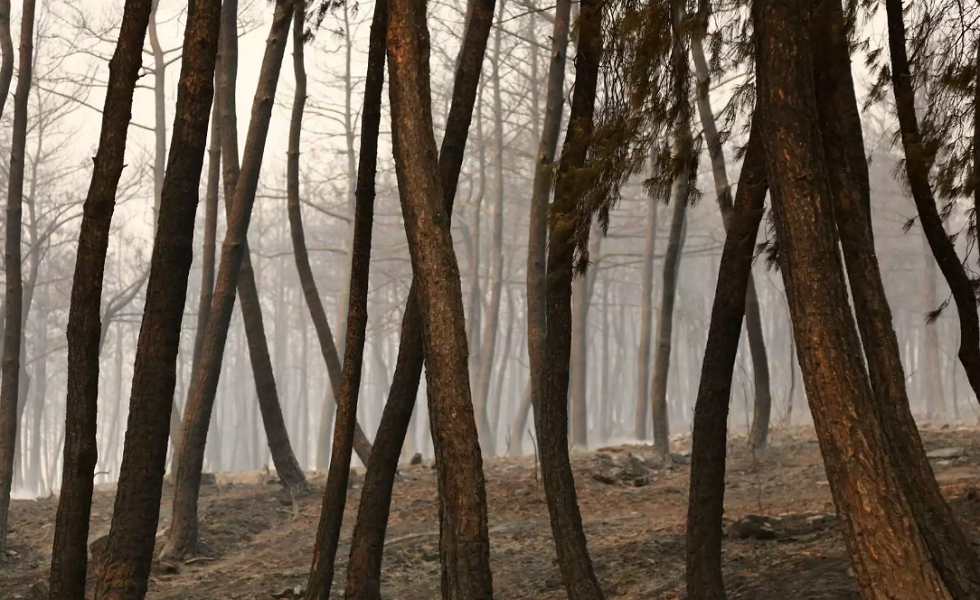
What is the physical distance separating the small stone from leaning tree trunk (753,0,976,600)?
8373 mm

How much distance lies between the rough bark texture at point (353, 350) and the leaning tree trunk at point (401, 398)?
14 cm

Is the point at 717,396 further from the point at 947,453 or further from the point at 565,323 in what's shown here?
the point at 947,453

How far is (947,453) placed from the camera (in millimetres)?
11469

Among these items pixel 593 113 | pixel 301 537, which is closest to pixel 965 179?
pixel 593 113

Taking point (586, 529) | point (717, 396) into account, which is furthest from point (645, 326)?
point (717, 396)

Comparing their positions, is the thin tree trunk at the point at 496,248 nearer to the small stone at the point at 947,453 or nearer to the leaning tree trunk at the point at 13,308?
the small stone at the point at 947,453

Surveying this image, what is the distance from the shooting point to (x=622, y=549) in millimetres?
7727

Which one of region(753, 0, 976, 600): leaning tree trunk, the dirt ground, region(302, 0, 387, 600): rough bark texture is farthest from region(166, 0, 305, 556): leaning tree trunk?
region(753, 0, 976, 600): leaning tree trunk

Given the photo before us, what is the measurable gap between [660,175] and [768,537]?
118 inches

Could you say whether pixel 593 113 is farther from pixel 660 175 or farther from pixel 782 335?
pixel 782 335

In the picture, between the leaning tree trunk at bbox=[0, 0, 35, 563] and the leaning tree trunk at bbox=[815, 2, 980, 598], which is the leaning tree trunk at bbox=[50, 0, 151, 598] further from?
the leaning tree trunk at bbox=[0, 0, 35, 563]

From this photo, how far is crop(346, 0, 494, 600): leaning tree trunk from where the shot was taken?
19.7 ft

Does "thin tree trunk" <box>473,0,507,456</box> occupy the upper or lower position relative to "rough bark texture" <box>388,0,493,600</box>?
upper

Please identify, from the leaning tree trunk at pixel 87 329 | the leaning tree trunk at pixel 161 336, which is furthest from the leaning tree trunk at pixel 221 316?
the leaning tree trunk at pixel 87 329
